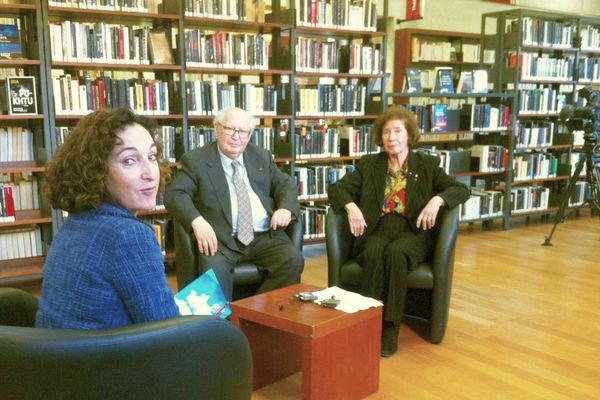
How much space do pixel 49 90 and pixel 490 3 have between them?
723 centimetres

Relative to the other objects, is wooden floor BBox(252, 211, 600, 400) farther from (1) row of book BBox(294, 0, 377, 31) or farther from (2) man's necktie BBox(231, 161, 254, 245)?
(1) row of book BBox(294, 0, 377, 31)

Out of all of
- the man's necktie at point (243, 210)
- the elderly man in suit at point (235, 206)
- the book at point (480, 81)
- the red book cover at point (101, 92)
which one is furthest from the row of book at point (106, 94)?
the book at point (480, 81)

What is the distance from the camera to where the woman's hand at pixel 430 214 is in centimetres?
296

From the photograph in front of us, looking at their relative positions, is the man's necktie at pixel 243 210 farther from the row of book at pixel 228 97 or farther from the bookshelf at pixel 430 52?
the bookshelf at pixel 430 52

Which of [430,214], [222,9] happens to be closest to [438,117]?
[222,9]

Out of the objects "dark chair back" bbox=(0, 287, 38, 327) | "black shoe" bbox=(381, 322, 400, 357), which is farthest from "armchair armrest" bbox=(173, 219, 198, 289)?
"dark chair back" bbox=(0, 287, 38, 327)

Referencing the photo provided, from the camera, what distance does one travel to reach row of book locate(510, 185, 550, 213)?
19.5 ft

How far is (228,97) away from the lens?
14.6ft

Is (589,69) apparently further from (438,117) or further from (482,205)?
(438,117)

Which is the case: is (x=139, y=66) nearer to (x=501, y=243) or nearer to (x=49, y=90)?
(x=49, y=90)

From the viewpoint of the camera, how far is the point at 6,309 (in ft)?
4.99

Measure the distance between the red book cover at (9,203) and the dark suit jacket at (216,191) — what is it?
1342 millimetres

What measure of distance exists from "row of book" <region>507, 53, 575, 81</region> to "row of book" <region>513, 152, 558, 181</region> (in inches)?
32.1

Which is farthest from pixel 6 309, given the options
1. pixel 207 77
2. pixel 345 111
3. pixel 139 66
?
Answer: pixel 207 77
